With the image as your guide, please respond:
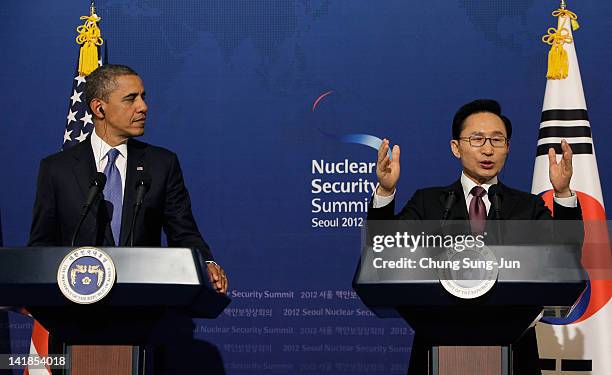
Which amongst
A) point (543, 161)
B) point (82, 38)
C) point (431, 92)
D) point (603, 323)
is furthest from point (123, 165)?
point (603, 323)

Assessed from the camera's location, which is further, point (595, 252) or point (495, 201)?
point (595, 252)

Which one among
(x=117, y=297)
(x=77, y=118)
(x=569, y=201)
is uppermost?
(x=77, y=118)

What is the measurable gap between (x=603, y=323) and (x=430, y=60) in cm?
146

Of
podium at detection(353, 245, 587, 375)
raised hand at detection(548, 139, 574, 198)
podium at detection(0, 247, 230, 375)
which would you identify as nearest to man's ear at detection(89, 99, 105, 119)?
podium at detection(0, 247, 230, 375)

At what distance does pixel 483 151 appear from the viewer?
333cm

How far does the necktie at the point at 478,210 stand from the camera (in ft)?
10.3

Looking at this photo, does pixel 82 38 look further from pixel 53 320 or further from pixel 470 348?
pixel 470 348

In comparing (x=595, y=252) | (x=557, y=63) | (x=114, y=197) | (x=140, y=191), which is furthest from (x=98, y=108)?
(x=595, y=252)

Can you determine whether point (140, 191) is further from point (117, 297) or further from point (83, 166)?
point (83, 166)

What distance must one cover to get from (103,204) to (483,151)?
1.41m

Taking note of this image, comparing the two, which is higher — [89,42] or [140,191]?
[89,42]

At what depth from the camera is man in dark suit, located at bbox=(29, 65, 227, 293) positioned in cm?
305

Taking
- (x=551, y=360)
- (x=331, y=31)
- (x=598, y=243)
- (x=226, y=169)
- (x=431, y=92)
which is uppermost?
(x=331, y=31)

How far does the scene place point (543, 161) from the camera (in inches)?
159
